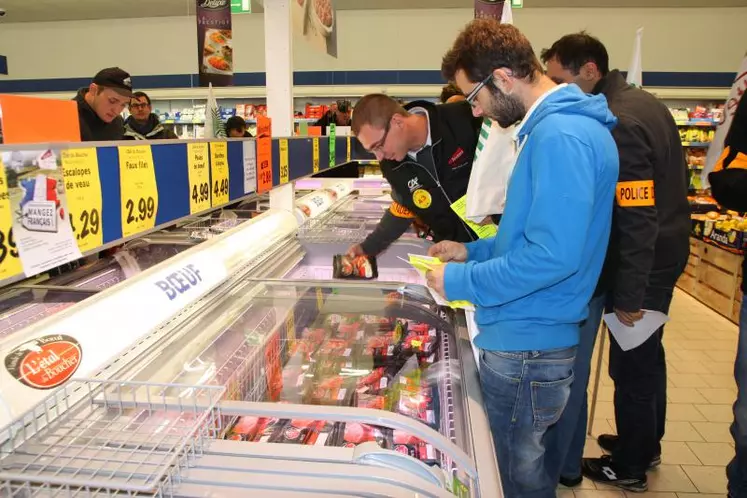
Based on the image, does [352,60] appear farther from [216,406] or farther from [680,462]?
[216,406]

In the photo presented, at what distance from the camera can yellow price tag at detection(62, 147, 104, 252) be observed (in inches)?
43.2

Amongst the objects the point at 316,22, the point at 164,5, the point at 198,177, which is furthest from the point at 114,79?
the point at 164,5

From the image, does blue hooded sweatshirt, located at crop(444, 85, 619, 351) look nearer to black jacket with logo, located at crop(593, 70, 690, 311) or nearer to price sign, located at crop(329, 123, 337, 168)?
black jacket with logo, located at crop(593, 70, 690, 311)

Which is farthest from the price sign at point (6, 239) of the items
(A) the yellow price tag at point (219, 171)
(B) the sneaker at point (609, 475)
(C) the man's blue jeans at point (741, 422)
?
(B) the sneaker at point (609, 475)

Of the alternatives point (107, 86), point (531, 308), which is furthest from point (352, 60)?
point (531, 308)

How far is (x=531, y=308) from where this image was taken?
157 centimetres

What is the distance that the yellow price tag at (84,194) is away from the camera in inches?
43.2

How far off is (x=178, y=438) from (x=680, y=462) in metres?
3.26

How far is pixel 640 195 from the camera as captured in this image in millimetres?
2266

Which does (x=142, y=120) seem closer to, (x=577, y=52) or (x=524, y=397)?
(x=577, y=52)

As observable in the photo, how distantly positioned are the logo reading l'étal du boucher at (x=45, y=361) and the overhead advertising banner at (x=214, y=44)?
2.05 meters

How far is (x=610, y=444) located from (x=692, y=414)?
90cm

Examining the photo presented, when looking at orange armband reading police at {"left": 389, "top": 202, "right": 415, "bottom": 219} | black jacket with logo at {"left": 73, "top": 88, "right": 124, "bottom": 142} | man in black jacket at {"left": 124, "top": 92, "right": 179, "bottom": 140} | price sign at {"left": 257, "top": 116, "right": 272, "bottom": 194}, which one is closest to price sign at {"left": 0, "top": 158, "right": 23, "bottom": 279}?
price sign at {"left": 257, "top": 116, "right": 272, "bottom": 194}

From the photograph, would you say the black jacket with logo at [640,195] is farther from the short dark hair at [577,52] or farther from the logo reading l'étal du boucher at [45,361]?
the logo reading l'étal du boucher at [45,361]
